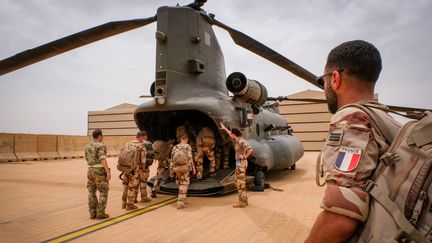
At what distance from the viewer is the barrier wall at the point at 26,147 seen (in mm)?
16047

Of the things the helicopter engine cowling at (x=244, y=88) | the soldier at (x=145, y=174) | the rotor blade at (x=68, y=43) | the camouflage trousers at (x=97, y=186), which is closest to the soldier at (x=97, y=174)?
the camouflage trousers at (x=97, y=186)

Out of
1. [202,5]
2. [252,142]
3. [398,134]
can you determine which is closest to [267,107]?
[252,142]

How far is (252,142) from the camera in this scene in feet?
27.5

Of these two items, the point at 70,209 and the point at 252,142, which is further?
the point at 252,142

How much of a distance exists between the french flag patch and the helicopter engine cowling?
669 centimetres

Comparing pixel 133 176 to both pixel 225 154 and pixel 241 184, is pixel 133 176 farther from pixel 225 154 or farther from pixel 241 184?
pixel 225 154

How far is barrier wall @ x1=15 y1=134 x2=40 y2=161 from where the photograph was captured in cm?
1605

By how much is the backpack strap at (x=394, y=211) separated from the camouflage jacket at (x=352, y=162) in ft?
0.11

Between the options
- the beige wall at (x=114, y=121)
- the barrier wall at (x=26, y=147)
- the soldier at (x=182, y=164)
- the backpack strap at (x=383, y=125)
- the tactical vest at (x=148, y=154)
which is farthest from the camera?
the beige wall at (x=114, y=121)

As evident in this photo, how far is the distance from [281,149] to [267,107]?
4.37m

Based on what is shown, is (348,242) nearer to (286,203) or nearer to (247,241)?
(247,241)

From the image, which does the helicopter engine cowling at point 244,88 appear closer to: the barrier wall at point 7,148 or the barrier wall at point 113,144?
the barrier wall at point 7,148

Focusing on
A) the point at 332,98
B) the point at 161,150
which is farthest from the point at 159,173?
the point at 332,98

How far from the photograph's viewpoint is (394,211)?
4.24 feet
